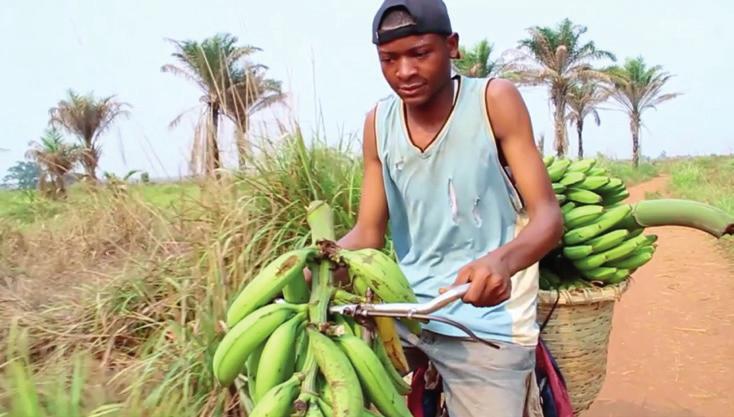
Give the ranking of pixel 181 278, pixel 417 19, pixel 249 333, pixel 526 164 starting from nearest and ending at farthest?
Result: pixel 249 333 → pixel 417 19 → pixel 526 164 → pixel 181 278

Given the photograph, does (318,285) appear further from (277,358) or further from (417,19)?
(417,19)

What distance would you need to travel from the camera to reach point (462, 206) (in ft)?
6.05

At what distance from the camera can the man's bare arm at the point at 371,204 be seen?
80.1 inches

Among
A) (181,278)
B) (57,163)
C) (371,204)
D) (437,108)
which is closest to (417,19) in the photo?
(437,108)

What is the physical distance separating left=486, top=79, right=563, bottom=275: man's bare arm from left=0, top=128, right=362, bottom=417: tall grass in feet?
4.07

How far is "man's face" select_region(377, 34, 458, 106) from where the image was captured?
5.47 ft

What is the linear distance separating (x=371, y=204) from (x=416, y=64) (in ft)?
1.65

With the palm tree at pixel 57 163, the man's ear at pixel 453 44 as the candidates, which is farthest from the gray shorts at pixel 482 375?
the palm tree at pixel 57 163

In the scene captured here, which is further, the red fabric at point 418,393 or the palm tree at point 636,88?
the palm tree at point 636,88

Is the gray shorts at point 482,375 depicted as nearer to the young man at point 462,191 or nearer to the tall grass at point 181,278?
the young man at point 462,191

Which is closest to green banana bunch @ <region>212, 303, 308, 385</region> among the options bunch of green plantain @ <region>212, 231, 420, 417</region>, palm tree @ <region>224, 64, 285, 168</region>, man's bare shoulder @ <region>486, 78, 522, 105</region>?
bunch of green plantain @ <region>212, 231, 420, 417</region>

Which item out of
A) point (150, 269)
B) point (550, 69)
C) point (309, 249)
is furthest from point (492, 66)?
point (309, 249)

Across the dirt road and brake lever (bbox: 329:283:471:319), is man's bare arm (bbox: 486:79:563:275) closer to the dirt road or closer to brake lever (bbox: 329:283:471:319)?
brake lever (bbox: 329:283:471:319)

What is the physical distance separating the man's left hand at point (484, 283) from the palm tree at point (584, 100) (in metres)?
29.3
